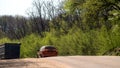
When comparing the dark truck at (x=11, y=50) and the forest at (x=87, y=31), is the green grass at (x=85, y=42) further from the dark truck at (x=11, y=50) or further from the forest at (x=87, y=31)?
the dark truck at (x=11, y=50)

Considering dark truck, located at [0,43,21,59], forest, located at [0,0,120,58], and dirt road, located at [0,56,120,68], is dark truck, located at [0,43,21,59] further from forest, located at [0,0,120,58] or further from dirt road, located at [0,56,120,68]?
dirt road, located at [0,56,120,68]

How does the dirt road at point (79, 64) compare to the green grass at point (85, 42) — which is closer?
the dirt road at point (79, 64)

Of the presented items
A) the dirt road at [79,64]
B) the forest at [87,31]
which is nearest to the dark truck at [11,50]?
the forest at [87,31]

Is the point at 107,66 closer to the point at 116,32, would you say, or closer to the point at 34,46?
the point at 116,32

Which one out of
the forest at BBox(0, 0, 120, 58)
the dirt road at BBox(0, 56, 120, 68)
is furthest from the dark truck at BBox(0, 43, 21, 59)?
the dirt road at BBox(0, 56, 120, 68)

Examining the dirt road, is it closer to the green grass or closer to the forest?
the forest

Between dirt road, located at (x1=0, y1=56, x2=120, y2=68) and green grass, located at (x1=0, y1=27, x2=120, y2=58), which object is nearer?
dirt road, located at (x1=0, y1=56, x2=120, y2=68)

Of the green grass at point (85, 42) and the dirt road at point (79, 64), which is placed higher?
the green grass at point (85, 42)

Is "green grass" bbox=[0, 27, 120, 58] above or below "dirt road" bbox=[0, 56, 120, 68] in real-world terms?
above

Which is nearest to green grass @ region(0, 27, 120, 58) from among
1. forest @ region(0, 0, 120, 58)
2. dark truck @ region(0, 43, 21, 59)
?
forest @ region(0, 0, 120, 58)

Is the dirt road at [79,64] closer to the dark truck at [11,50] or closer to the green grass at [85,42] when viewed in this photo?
the green grass at [85,42]

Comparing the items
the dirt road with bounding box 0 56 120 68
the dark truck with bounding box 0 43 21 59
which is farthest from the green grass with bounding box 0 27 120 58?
the dirt road with bounding box 0 56 120 68

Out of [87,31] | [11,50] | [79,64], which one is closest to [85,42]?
[87,31]

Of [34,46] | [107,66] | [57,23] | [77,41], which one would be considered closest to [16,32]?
[57,23]
